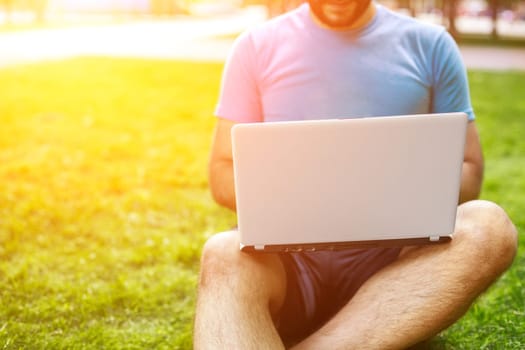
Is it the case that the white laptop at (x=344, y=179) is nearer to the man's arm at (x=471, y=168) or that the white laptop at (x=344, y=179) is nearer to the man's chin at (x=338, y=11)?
the man's arm at (x=471, y=168)

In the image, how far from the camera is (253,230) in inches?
73.9

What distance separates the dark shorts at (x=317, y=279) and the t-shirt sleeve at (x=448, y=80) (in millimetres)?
542

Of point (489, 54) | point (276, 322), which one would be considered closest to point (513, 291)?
point (276, 322)

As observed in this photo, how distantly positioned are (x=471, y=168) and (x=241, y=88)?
809 millimetres

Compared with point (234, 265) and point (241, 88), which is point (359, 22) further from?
point (234, 265)

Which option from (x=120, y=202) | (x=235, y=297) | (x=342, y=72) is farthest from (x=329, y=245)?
(x=120, y=202)

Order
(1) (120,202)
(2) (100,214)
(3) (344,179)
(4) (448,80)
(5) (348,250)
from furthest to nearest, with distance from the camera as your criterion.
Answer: (1) (120,202) < (2) (100,214) < (4) (448,80) < (5) (348,250) < (3) (344,179)

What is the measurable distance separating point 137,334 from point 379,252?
40.1 inches

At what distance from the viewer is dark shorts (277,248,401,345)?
90.9 inches

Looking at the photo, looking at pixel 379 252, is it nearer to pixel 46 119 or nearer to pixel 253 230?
pixel 253 230

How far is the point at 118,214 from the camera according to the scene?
165 inches

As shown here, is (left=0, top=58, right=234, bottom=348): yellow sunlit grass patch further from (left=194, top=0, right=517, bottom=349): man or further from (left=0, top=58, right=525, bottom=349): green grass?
(left=194, top=0, right=517, bottom=349): man

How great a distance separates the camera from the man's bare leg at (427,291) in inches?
78.8

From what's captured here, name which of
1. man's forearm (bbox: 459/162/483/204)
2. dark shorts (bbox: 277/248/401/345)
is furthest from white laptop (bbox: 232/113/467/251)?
man's forearm (bbox: 459/162/483/204)
